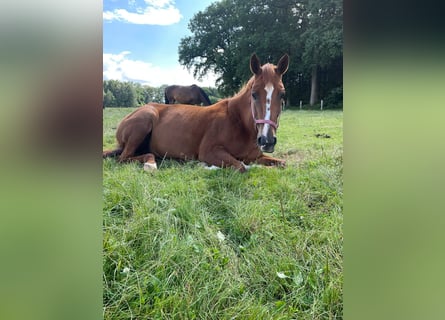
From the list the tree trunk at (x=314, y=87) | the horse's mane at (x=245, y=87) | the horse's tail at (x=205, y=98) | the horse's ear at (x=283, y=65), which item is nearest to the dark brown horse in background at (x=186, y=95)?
the horse's tail at (x=205, y=98)

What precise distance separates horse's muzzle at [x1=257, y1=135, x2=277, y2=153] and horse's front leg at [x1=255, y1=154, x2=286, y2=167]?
5cm

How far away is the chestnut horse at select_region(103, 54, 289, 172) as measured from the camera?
1579mm

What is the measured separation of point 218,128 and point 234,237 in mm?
864

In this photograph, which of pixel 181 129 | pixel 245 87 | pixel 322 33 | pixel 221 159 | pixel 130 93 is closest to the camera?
pixel 322 33

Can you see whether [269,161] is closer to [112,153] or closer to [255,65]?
[255,65]

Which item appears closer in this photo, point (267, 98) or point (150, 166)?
point (267, 98)

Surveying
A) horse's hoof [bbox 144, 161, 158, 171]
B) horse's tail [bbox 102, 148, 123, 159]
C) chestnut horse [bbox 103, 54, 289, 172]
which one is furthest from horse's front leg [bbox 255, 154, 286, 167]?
horse's tail [bbox 102, 148, 123, 159]

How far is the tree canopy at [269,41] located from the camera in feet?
4.47

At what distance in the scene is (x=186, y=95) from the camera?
64.0 inches

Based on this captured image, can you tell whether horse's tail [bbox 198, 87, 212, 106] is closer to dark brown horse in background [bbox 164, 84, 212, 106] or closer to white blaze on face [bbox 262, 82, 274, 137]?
dark brown horse in background [bbox 164, 84, 212, 106]

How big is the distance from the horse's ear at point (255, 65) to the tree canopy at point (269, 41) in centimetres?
2

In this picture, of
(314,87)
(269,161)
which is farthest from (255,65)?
(269,161)
